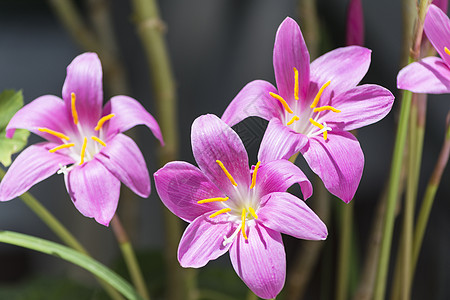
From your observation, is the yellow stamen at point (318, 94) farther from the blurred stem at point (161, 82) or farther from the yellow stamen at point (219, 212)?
the blurred stem at point (161, 82)

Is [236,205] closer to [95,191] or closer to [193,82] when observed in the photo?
[95,191]

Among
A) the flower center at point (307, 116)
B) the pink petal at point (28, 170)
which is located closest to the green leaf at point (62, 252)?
the pink petal at point (28, 170)

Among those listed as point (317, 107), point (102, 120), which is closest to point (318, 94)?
point (317, 107)

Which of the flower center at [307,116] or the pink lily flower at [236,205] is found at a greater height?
the flower center at [307,116]

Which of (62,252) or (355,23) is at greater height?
(355,23)

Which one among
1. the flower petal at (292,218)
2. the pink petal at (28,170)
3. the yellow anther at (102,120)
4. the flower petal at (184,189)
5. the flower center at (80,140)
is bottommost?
the flower petal at (292,218)

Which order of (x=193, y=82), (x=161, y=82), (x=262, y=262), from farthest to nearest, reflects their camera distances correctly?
(x=193, y=82)
(x=161, y=82)
(x=262, y=262)

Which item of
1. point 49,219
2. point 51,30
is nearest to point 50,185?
point 51,30
